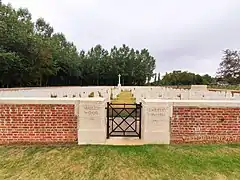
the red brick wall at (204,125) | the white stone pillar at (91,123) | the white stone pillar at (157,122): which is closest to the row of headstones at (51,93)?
the white stone pillar at (91,123)

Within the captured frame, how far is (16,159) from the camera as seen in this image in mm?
7000

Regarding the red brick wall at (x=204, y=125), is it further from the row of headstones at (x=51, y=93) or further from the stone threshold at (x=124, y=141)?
the row of headstones at (x=51, y=93)

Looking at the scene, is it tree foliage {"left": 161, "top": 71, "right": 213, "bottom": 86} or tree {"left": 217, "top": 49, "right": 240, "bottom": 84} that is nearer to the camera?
tree {"left": 217, "top": 49, "right": 240, "bottom": 84}

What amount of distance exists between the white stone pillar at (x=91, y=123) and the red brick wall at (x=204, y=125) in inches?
81.1

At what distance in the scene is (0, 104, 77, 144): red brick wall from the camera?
775cm

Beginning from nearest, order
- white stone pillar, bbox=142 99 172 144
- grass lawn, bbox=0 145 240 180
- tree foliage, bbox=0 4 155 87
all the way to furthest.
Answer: grass lawn, bbox=0 145 240 180
white stone pillar, bbox=142 99 172 144
tree foliage, bbox=0 4 155 87

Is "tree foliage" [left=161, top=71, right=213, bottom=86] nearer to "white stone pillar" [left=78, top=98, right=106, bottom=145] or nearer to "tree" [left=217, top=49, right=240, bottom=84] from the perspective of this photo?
"tree" [left=217, top=49, right=240, bottom=84]

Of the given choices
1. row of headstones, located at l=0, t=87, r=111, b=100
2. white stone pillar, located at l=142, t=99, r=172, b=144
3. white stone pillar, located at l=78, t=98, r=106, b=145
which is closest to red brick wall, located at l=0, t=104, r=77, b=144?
white stone pillar, located at l=78, t=98, r=106, b=145

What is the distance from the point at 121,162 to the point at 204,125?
109 inches

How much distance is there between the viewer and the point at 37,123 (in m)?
7.79

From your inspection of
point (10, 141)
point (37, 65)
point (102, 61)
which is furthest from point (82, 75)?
point (10, 141)

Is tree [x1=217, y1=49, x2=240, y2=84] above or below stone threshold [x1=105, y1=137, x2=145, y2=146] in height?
above

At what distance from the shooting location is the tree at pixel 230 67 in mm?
39094

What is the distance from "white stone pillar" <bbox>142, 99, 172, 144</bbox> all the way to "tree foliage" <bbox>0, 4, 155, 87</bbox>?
1824cm
